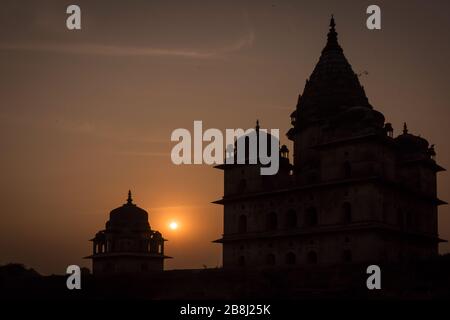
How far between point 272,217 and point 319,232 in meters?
4.71

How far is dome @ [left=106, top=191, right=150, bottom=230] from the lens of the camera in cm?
6316

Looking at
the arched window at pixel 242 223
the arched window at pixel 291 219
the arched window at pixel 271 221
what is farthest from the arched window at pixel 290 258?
the arched window at pixel 242 223

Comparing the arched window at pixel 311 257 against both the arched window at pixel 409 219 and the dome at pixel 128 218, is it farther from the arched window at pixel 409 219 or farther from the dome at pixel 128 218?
the dome at pixel 128 218

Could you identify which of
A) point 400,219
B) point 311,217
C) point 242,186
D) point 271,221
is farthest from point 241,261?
point 400,219

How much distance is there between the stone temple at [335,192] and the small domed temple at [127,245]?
14.0 meters

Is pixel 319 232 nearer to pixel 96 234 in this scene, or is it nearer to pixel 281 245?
pixel 281 245

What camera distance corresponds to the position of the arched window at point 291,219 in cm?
4759

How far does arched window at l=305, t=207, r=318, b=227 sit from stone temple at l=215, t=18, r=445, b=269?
73mm

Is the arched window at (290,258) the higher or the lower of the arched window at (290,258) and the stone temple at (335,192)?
the lower

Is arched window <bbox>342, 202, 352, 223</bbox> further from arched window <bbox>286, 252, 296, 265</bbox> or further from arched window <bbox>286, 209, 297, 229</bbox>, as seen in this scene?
arched window <bbox>286, 252, 296, 265</bbox>

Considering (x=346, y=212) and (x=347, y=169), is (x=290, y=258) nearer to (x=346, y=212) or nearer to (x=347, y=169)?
(x=346, y=212)

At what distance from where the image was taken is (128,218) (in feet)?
209

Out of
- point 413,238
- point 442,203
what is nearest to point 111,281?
point 413,238
